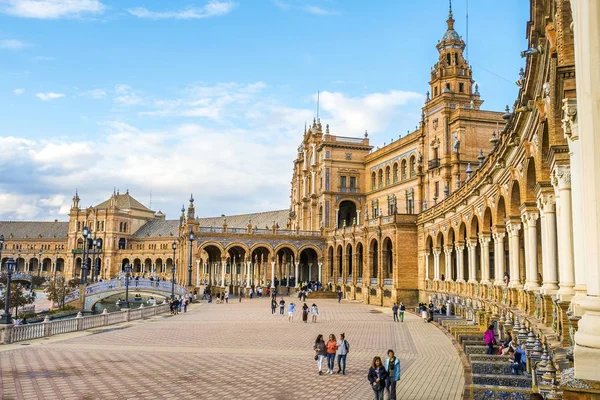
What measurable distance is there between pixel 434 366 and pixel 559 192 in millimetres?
8068

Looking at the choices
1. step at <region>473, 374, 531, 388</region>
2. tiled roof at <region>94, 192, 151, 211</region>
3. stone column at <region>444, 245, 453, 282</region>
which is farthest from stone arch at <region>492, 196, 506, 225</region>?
tiled roof at <region>94, 192, 151, 211</region>

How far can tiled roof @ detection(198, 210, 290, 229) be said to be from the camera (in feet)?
350

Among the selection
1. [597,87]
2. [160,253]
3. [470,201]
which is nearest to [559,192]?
[597,87]

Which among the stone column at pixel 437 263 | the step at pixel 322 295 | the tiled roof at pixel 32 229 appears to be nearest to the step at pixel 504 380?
the stone column at pixel 437 263

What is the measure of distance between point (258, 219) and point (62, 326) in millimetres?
85629

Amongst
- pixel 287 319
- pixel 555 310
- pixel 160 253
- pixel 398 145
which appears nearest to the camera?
pixel 555 310

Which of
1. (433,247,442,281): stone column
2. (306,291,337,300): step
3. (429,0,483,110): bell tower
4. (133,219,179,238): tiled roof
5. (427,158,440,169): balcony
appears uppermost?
(429,0,483,110): bell tower

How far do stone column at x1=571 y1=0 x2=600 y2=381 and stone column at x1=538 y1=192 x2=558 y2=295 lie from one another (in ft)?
33.5

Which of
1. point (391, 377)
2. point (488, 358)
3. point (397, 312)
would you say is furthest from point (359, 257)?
point (391, 377)

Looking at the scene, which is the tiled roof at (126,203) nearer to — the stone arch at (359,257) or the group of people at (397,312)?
the stone arch at (359,257)

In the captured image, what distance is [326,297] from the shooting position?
5934cm

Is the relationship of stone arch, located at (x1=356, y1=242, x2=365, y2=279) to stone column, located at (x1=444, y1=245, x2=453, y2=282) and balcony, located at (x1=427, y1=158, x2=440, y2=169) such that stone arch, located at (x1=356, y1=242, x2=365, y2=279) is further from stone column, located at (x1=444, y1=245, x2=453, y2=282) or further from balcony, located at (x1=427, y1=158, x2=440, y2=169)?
stone column, located at (x1=444, y1=245, x2=453, y2=282)

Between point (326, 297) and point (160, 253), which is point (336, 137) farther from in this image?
point (160, 253)

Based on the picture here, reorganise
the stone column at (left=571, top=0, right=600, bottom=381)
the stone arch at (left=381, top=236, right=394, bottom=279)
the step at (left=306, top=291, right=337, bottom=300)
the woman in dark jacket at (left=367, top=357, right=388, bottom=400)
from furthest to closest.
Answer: the step at (left=306, top=291, right=337, bottom=300) < the stone arch at (left=381, top=236, right=394, bottom=279) < the woman in dark jacket at (left=367, top=357, right=388, bottom=400) < the stone column at (left=571, top=0, right=600, bottom=381)
